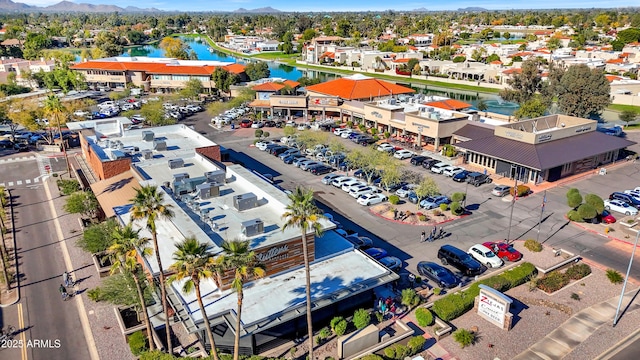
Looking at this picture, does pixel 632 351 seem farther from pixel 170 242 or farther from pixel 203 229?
pixel 170 242

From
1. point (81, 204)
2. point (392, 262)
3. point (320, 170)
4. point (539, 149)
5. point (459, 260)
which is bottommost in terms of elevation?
point (320, 170)

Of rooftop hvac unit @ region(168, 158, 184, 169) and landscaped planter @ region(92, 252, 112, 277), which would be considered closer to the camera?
landscaped planter @ region(92, 252, 112, 277)

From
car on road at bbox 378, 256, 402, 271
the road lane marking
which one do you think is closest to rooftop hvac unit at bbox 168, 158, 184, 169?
the road lane marking

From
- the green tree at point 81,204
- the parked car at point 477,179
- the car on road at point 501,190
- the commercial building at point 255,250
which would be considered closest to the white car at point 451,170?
the parked car at point 477,179

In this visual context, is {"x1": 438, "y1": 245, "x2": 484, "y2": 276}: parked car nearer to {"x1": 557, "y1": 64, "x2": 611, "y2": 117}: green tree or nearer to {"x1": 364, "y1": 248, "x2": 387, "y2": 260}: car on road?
{"x1": 364, "y1": 248, "x2": 387, "y2": 260}: car on road

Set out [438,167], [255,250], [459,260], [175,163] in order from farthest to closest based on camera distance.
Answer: [438,167]
[175,163]
[459,260]
[255,250]

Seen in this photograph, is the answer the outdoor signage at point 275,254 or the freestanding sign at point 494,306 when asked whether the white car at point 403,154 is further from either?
the outdoor signage at point 275,254

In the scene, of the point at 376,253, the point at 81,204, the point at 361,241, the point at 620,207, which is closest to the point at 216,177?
the point at 81,204

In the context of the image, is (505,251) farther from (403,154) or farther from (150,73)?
(150,73)
